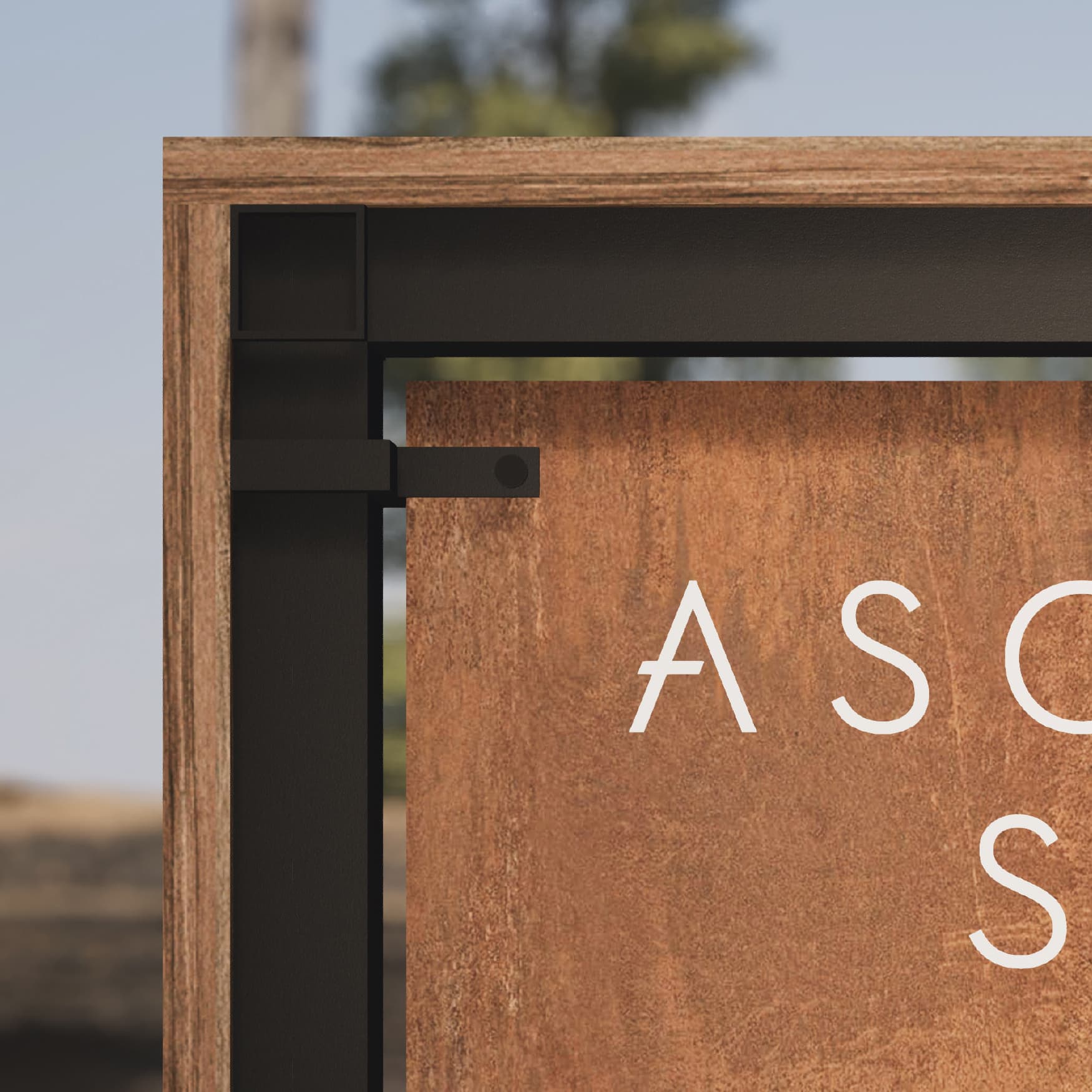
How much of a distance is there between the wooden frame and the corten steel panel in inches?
5.0

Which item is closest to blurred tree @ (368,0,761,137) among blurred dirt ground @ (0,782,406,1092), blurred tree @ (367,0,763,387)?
blurred tree @ (367,0,763,387)

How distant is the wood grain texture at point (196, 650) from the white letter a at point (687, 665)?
0.27 meters

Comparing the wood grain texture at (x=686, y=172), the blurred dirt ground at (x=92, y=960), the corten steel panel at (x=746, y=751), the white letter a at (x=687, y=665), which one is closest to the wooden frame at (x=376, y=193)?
the wood grain texture at (x=686, y=172)

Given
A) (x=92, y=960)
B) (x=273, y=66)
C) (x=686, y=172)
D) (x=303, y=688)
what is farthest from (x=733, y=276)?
(x=92, y=960)

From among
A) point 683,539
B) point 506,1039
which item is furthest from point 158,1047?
point 683,539

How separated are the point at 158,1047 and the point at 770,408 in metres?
2.41

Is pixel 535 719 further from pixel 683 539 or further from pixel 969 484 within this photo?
pixel 969 484

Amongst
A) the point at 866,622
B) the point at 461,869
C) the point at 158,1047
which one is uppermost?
the point at 866,622

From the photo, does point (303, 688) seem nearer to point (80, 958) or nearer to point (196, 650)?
point (196, 650)

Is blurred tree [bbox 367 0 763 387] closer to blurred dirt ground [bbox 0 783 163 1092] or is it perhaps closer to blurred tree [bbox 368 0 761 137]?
blurred tree [bbox 368 0 761 137]

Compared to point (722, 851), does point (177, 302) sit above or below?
above

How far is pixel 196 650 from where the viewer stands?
2.34ft

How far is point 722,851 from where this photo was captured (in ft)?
2.48

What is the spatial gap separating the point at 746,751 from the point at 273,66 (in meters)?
2.64
